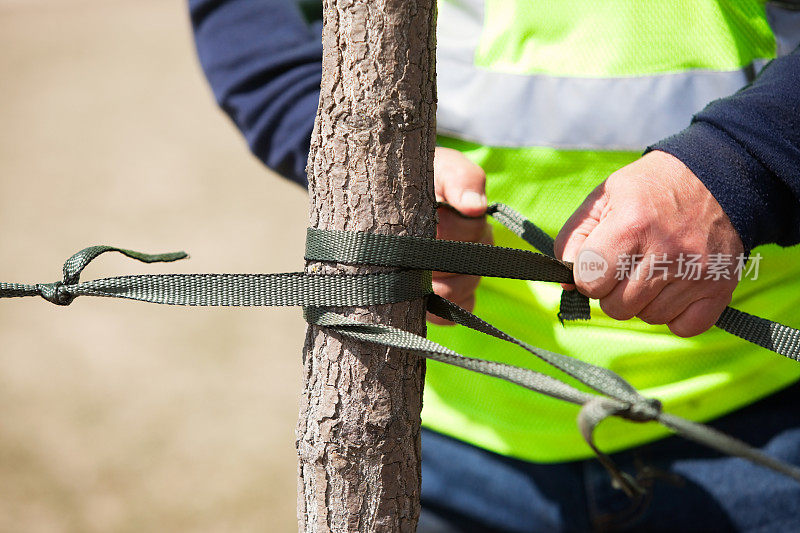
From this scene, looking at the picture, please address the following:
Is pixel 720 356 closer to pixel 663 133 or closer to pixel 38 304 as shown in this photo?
pixel 663 133

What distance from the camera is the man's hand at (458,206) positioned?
102 cm

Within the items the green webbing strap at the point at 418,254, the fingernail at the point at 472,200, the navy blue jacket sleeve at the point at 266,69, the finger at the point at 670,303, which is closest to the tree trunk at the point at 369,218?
the green webbing strap at the point at 418,254

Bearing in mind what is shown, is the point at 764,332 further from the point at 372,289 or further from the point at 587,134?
the point at 372,289

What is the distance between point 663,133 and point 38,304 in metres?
4.16

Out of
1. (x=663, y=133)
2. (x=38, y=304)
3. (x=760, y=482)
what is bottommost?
(x=38, y=304)

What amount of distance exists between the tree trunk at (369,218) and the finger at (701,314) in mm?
344

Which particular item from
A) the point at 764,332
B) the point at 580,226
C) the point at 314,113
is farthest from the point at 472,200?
the point at 314,113

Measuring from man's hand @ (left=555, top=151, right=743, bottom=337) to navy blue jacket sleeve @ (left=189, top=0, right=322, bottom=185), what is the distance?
2.17 ft

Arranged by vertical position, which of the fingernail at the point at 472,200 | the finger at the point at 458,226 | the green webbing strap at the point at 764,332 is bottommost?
the green webbing strap at the point at 764,332

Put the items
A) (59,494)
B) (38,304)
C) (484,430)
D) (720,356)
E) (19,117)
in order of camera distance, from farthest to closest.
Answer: (19,117), (38,304), (59,494), (484,430), (720,356)

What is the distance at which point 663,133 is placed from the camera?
1.12 metres

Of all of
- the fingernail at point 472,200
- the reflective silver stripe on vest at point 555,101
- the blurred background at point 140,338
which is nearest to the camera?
the fingernail at point 472,200

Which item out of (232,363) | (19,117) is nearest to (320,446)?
(232,363)

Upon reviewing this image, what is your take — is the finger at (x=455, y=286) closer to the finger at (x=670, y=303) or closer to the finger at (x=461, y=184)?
the finger at (x=461, y=184)
